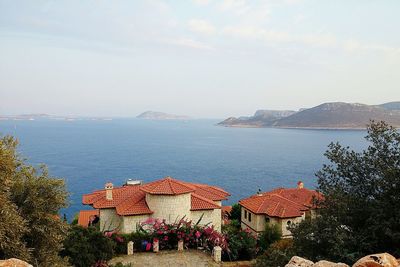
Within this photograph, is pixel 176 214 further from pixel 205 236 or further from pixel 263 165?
pixel 263 165

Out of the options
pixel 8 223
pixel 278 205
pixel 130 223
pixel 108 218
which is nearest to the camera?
pixel 8 223

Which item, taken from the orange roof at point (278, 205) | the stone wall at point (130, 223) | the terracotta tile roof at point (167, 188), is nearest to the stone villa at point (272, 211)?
the orange roof at point (278, 205)

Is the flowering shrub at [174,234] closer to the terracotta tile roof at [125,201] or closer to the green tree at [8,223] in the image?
the terracotta tile roof at [125,201]

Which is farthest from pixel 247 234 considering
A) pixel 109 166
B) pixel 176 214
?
pixel 109 166

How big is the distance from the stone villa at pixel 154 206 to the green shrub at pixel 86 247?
4.48 m

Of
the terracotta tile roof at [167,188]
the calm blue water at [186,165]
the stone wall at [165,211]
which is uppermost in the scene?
the terracotta tile roof at [167,188]

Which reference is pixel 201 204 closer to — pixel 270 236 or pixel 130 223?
pixel 130 223

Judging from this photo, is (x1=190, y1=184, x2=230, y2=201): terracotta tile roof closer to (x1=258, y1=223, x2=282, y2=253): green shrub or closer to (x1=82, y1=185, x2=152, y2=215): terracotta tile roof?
(x1=258, y1=223, x2=282, y2=253): green shrub

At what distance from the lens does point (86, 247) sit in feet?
61.5

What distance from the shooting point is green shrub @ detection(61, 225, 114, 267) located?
60.3ft

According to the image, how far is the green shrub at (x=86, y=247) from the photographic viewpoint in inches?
724

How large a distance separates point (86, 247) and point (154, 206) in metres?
7.12

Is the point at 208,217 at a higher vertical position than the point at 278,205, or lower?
higher

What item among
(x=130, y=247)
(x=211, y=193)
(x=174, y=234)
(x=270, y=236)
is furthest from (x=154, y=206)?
(x=270, y=236)
